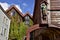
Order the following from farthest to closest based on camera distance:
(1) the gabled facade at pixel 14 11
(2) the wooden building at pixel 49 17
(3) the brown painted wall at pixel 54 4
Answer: (1) the gabled facade at pixel 14 11, (3) the brown painted wall at pixel 54 4, (2) the wooden building at pixel 49 17

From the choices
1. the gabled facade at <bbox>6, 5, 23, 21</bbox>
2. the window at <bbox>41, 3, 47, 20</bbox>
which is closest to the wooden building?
the window at <bbox>41, 3, 47, 20</bbox>

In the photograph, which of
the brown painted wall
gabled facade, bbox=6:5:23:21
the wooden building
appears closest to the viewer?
the wooden building

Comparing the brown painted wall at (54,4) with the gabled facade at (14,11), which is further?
the gabled facade at (14,11)

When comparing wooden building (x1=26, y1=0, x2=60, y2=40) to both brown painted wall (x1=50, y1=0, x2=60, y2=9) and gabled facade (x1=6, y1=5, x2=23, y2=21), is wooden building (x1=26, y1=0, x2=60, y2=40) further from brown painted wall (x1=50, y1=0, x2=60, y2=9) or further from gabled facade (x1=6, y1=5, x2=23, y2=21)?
gabled facade (x1=6, y1=5, x2=23, y2=21)

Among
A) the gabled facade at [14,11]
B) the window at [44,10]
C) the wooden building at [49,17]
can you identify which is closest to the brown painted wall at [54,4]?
the wooden building at [49,17]

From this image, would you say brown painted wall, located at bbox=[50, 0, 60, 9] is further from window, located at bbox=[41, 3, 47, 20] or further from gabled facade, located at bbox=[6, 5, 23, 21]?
gabled facade, located at bbox=[6, 5, 23, 21]

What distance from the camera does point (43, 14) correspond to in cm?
796

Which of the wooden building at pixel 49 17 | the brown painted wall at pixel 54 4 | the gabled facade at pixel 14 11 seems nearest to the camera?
the wooden building at pixel 49 17

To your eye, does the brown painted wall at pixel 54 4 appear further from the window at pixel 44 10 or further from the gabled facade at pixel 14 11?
the gabled facade at pixel 14 11

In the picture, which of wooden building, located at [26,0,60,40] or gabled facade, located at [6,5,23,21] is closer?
wooden building, located at [26,0,60,40]

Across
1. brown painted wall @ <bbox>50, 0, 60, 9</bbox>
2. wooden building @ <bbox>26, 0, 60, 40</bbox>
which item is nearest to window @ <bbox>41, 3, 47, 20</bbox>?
wooden building @ <bbox>26, 0, 60, 40</bbox>

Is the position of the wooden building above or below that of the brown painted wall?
below

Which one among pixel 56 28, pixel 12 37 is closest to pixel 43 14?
pixel 56 28

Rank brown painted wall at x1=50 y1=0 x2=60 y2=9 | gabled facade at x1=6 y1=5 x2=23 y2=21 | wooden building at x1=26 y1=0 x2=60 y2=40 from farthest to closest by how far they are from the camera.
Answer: gabled facade at x1=6 y1=5 x2=23 y2=21, brown painted wall at x1=50 y1=0 x2=60 y2=9, wooden building at x1=26 y1=0 x2=60 y2=40
